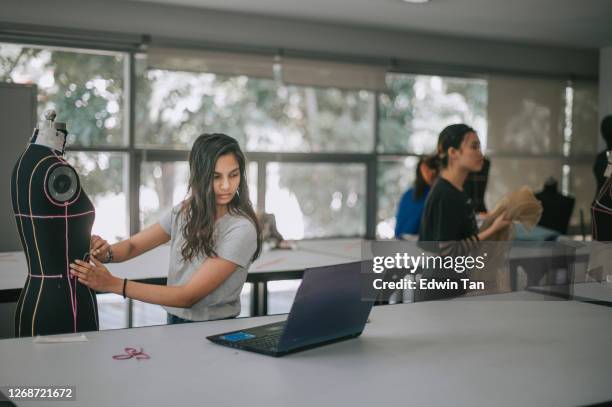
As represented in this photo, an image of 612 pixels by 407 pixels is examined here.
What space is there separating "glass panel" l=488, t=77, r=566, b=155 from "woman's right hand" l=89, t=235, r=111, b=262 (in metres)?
5.10

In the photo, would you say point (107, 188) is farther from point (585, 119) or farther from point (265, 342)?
point (585, 119)

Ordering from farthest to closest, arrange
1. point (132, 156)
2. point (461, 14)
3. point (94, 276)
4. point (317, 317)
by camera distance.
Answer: point (461, 14)
point (132, 156)
point (94, 276)
point (317, 317)

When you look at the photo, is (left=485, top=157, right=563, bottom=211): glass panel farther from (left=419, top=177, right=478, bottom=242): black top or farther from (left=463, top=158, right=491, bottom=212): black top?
(left=419, top=177, right=478, bottom=242): black top

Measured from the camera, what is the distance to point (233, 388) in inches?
59.9

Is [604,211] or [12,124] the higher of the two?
[12,124]

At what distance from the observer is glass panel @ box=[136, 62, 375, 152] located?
5.52m

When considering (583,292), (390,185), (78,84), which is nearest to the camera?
(583,292)

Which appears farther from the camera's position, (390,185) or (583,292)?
(390,185)

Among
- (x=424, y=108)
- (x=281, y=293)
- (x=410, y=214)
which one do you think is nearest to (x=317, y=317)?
(x=410, y=214)

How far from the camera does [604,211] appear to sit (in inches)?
110

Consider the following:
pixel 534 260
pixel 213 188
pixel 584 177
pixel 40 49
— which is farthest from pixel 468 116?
pixel 213 188

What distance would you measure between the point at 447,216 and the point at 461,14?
3171mm

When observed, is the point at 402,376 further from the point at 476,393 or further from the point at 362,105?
the point at 362,105

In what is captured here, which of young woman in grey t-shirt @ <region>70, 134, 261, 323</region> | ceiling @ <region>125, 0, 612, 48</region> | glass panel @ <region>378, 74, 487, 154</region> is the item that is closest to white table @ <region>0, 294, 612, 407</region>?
young woman in grey t-shirt @ <region>70, 134, 261, 323</region>
